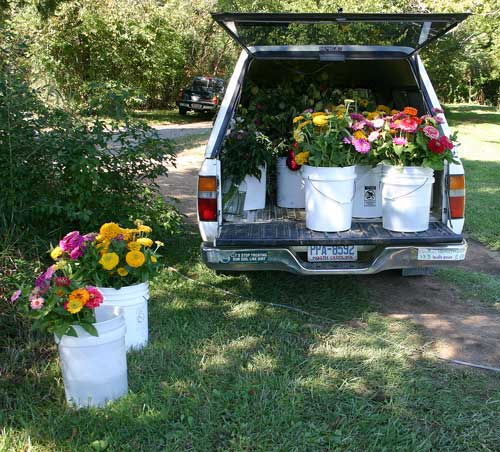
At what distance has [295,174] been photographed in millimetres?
5047

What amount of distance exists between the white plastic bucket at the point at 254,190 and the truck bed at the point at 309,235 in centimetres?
28

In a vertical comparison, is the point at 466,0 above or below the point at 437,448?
above

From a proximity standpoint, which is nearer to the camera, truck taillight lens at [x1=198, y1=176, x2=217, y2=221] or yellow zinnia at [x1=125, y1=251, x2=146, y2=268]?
yellow zinnia at [x1=125, y1=251, x2=146, y2=268]

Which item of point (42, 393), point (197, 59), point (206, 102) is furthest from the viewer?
point (197, 59)

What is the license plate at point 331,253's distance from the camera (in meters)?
4.14

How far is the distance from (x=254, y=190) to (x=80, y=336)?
7.21 ft

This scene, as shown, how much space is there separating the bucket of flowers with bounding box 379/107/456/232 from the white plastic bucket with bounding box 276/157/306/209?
0.93 metres

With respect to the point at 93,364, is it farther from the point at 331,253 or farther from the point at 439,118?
the point at 439,118

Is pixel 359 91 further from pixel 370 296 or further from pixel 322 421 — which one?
pixel 322 421

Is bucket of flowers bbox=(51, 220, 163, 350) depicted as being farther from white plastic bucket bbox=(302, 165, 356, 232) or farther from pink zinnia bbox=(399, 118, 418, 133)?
pink zinnia bbox=(399, 118, 418, 133)

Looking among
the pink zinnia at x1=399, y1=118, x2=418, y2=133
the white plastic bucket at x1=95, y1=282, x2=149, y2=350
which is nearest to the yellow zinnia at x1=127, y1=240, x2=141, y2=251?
the white plastic bucket at x1=95, y1=282, x2=149, y2=350

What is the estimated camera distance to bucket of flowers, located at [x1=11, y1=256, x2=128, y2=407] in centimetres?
308

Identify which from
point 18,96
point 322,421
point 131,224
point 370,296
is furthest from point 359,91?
point 322,421

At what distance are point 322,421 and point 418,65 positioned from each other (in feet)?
9.87
